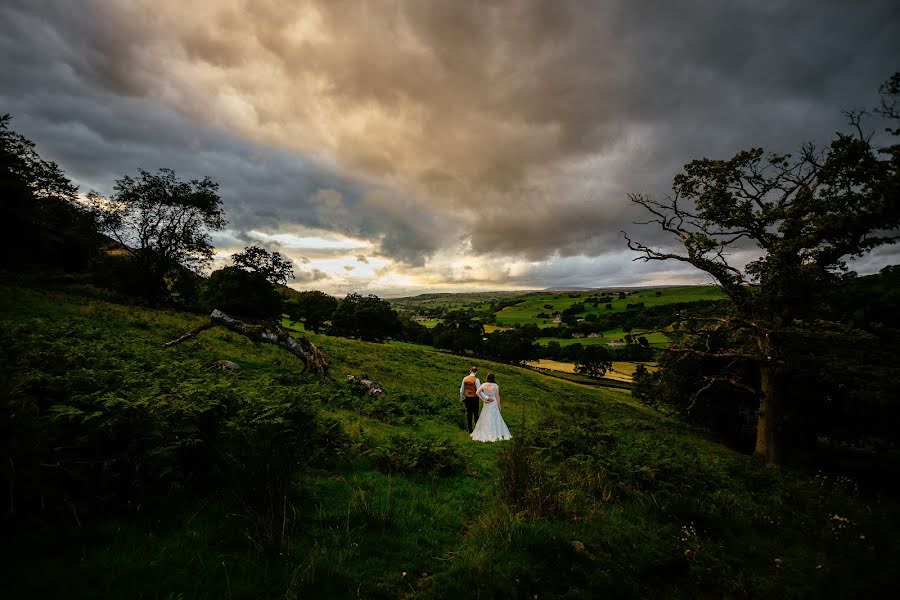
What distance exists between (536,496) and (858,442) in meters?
25.1

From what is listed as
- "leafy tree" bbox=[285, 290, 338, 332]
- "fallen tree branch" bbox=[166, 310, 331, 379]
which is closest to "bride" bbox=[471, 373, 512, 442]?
"fallen tree branch" bbox=[166, 310, 331, 379]

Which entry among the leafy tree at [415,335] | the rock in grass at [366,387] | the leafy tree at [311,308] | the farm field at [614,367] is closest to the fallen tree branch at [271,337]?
the rock in grass at [366,387]

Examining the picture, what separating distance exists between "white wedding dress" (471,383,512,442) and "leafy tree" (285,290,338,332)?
6240cm

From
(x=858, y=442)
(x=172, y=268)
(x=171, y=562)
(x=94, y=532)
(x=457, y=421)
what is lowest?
(x=858, y=442)

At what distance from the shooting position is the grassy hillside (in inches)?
142

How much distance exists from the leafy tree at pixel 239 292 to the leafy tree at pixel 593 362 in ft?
219

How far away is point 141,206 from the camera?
35031mm

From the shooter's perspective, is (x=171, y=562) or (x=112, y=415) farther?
(x=112, y=415)

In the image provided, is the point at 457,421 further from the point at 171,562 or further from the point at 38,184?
the point at 38,184

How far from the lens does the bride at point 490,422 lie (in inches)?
500

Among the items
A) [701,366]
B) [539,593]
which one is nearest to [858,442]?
[701,366]

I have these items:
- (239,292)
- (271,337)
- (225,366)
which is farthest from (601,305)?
(225,366)

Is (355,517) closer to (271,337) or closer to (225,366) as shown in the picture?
(225,366)

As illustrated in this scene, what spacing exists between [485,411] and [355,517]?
834 centimetres
